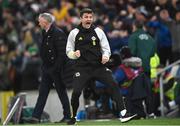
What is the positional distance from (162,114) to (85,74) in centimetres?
403

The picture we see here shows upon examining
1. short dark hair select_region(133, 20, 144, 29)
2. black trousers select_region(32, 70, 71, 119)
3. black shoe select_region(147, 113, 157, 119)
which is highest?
short dark hair select_region(133, 20, 144, 29)

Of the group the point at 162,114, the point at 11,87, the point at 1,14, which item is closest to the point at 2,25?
the point at 1,14

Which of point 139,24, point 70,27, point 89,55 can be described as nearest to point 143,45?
point 139,24

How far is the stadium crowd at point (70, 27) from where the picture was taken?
21.6m

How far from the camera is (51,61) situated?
18.5 meters

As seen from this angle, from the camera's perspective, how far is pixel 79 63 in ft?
54.9

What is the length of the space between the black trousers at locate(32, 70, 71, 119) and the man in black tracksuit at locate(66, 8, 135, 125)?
1858 millimetres

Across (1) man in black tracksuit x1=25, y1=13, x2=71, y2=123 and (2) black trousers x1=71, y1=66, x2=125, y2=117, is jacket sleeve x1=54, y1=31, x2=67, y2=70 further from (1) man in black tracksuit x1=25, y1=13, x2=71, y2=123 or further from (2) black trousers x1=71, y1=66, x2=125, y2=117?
(2) black trousers x1=71, y1=66, x2=125, y2=117

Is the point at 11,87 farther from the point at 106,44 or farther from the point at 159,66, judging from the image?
the point at 106,44

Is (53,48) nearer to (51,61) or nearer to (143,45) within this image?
(51,61)

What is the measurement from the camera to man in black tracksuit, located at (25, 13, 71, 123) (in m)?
18.5

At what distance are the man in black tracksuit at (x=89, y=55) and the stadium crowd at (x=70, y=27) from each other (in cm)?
313

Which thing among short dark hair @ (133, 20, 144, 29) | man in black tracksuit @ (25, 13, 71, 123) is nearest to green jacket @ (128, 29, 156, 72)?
short dark hair @ (133, 20, 144, 29)

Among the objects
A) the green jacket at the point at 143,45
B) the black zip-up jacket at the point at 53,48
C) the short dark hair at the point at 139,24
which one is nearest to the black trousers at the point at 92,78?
the black zip-up jacket at the point at 53,48
